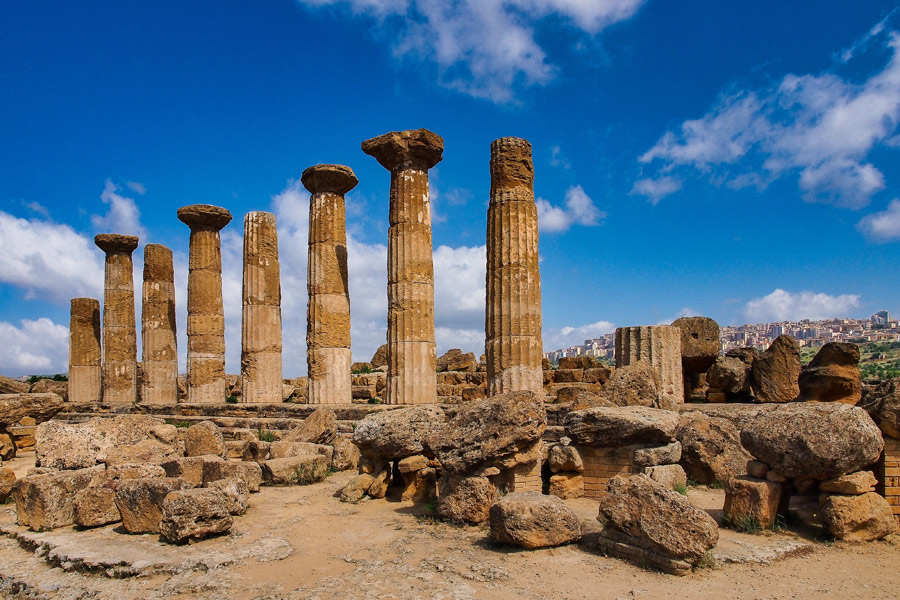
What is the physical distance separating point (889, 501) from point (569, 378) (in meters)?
11.0

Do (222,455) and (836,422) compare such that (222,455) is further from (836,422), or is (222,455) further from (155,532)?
(836,422)

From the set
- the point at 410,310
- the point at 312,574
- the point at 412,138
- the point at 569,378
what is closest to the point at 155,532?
the point at 312,574

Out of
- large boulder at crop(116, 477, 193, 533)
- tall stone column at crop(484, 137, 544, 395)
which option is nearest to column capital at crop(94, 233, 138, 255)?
tall stone column at crop(484, 137, 544, 395)

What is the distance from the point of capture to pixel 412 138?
1499 cm

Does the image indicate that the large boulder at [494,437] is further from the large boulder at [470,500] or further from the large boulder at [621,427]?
the large boulder at [621,427]

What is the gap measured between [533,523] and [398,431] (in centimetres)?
332

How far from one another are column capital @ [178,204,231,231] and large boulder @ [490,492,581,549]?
1681 cm

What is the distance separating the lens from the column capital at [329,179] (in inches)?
668

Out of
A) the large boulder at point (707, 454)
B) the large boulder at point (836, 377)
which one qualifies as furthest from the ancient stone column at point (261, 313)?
the large boulder at point (836, 377)

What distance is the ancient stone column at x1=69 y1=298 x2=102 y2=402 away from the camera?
23.9 m

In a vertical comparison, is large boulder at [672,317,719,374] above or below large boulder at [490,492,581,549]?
above

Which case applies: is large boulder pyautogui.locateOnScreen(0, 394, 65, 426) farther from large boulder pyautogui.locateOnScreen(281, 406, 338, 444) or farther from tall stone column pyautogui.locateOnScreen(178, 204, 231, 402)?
large boulder pyautogui.locateOnScreen(281, 406, 338, 444)

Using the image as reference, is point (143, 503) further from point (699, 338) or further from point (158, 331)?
point (158, 331)

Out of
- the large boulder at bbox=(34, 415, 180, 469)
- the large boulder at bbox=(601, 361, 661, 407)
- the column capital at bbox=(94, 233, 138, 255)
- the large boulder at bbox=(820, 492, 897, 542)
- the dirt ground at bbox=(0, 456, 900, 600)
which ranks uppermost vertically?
the column capital at bbox=(94, 233, 138, 255)
